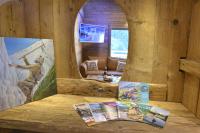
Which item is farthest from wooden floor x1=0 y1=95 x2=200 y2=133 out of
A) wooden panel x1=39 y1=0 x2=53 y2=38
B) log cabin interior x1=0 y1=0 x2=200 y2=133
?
wooden panel x1=39 y1=0 x2=53 y2=38

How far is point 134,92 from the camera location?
56.1 inches

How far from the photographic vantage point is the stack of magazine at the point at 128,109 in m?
1.13

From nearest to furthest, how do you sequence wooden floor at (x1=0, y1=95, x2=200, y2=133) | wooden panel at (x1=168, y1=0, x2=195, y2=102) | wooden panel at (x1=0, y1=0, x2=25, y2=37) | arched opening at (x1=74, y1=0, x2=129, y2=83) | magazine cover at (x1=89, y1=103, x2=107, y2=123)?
wooden floor at (x1=0, y1=95, x2=200, y2=133) < magazine cover at (x1=89, y1=103, x2=107, y2=123) < wooden panel at (x1=168, y1=0, x2=195, y2=102) < wooden panel at (x1=0, y1=0, x2=25, y2=37) < arched opening at (x1=74, y1=0, x2=129, y2=83)

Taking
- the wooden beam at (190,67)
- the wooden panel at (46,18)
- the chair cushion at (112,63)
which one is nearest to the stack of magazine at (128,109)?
the wooden beam at (190,67)

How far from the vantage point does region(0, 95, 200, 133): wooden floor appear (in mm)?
1029

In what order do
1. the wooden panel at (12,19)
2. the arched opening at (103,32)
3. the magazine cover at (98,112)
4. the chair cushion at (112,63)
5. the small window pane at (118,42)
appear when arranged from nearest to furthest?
the magazine cover at (98,112) → the wooden panel at (12,19) → the chair cushion at (112,63) → the small window pane at (118,42) → the arched opening at (103,32)

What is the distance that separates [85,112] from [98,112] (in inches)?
3.5

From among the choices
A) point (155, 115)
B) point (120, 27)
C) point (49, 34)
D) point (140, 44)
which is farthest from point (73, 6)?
point (120, 27)

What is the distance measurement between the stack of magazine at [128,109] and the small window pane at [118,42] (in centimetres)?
279

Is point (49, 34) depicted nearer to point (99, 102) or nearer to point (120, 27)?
point (99, 102)

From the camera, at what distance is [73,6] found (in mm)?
1435

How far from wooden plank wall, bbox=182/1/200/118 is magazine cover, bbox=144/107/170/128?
200 mm

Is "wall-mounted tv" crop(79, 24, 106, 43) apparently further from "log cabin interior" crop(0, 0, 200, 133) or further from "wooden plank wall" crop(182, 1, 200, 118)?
"wooden plank wall" crop(182, 1, 200, 118)

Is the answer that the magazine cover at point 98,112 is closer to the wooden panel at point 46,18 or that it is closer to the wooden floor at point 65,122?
the wooden floor at point 65,122
